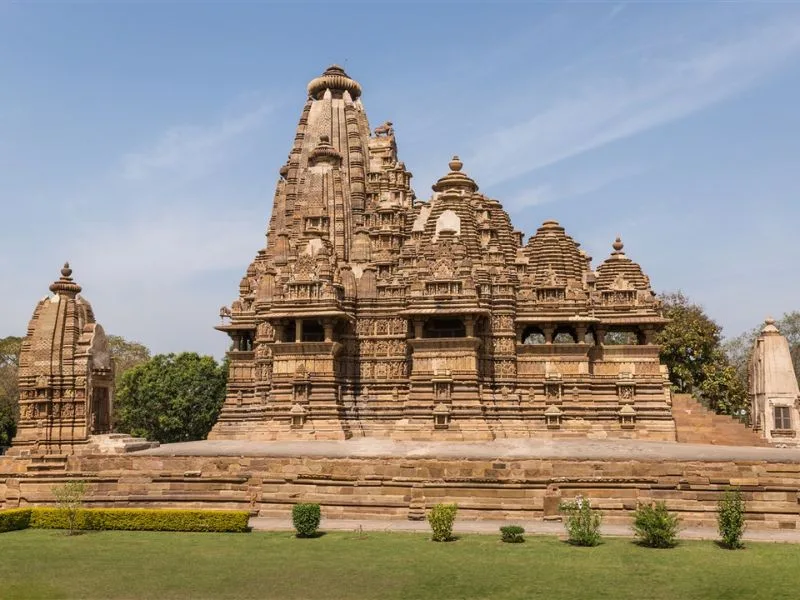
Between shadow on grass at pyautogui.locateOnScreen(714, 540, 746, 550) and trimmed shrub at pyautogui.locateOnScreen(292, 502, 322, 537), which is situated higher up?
trimmed shrub at pyautogui.locateOnScreen(292, 502, 322, 537)

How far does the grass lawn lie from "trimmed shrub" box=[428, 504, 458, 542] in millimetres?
275

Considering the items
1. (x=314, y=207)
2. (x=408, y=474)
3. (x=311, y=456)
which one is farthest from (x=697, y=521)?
(x=314, y=207)

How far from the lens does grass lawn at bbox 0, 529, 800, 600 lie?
12.9 metres

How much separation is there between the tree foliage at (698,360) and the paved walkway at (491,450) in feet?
54.9

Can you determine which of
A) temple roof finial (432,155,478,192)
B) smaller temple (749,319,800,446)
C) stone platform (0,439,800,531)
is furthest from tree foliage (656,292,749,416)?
stone platform (0,439,800,531)

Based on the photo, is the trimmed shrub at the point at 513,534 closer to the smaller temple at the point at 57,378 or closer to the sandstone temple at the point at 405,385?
the sandstone temple at the point at 405,385

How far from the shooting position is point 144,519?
758 inches

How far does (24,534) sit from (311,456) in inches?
289

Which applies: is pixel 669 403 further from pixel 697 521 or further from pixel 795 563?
pixel 795 563

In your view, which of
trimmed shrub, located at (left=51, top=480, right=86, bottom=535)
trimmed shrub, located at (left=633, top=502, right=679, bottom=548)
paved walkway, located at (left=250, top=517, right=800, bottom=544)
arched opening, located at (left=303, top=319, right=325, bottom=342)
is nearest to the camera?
trimmed shrub, located at (left=633, top=502, right=679, bottom=548)

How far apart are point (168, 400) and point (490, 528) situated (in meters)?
33.2

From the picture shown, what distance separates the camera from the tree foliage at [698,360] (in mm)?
42969

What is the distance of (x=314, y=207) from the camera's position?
3581cm

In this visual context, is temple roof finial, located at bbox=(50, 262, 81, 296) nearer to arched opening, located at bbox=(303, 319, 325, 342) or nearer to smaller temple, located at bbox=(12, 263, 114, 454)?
smaller temple, located at bbox=(12, 263, 114, 454)
